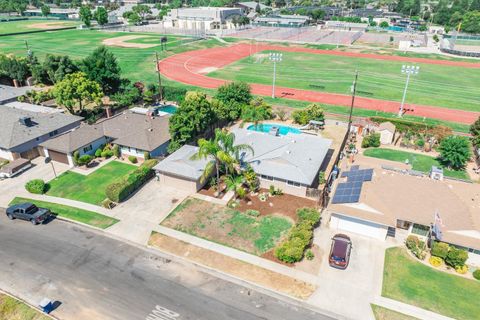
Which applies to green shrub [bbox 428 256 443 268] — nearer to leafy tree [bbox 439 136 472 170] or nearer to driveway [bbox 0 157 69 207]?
leafy tree [bbox 439 136 472 170]

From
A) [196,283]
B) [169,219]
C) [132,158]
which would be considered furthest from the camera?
[132,158]

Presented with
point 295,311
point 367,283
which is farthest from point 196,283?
point 367,283

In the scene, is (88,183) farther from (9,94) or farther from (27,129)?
(9,94)

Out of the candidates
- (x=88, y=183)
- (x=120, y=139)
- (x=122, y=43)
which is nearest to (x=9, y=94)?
(x=120, y=139)

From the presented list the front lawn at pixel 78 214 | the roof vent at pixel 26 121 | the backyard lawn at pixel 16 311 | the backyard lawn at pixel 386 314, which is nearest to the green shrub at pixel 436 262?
the backyard lawn at pixel 386 314

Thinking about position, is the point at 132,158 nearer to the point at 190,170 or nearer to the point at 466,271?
the point at 190,170

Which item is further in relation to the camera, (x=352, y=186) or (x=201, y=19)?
(x=201, y=19)
